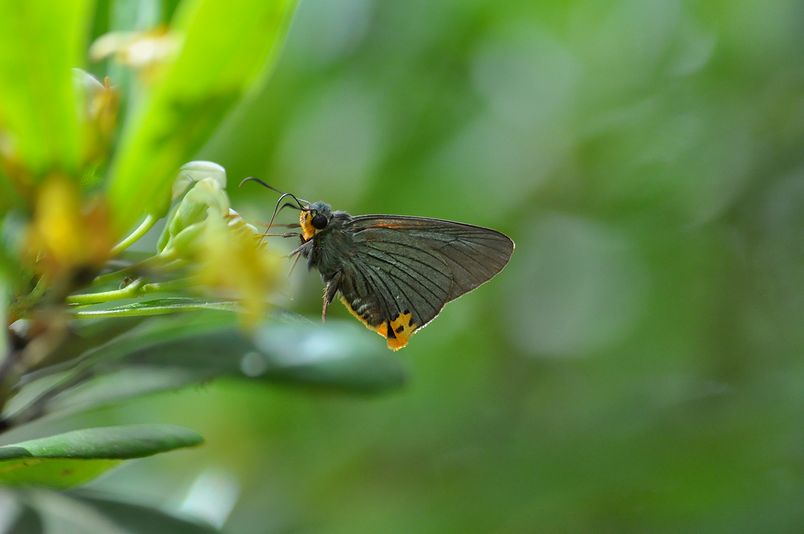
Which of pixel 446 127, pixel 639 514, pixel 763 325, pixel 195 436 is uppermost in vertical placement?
pixel 446 127

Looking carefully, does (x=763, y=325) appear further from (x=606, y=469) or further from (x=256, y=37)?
(x=256, y=37)

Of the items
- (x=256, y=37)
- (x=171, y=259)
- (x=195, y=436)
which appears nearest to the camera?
(x=256, y=37)

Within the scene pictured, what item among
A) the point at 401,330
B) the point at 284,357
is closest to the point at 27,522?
the point at 284,357

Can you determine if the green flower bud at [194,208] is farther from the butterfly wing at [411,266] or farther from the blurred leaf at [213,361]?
the butterfly wing at [411,266]

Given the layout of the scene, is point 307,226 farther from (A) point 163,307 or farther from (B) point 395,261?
(A) point 163,307

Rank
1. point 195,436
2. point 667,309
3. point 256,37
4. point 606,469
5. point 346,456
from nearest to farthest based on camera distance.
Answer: point 256,37 → point 195,436 → point 606,469 → point 346,456 → point 667,309

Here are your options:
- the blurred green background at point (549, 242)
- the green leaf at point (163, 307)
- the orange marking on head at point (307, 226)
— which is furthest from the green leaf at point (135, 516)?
the blurred green background at point (549, 242)

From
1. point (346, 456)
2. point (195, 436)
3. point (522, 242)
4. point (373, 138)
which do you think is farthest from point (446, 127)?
point (195, 436)
